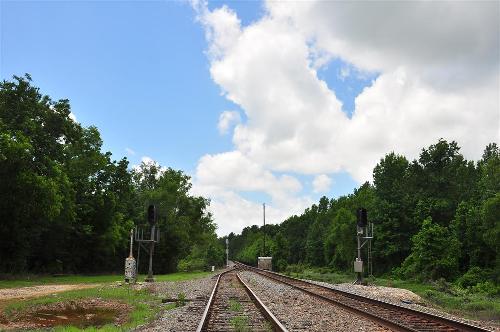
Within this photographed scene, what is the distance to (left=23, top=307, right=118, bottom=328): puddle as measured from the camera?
1334cm

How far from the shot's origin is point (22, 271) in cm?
3916

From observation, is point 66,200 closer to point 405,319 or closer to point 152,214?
point 152,214

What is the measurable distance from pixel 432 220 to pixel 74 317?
175 feet

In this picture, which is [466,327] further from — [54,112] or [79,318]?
[54,112]

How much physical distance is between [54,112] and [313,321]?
34.4 m

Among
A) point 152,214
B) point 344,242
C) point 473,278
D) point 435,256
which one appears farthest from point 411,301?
point 344,242

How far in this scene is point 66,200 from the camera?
38.7m

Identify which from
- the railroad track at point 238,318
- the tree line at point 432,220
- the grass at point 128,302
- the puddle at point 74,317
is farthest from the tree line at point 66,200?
the tree line at point 432,220

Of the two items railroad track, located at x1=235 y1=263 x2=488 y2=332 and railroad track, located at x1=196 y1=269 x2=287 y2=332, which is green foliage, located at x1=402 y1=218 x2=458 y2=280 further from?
railroad track, located at x1=196 y1=269 x2=287 y2=332

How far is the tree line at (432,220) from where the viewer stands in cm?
4453

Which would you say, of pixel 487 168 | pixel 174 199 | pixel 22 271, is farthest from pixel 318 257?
pixel 22 271

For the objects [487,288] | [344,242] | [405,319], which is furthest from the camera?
[344,242]

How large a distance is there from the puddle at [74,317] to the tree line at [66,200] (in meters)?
16.7

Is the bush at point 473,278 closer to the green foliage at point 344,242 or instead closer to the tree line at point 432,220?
the tree line at point 432,220
